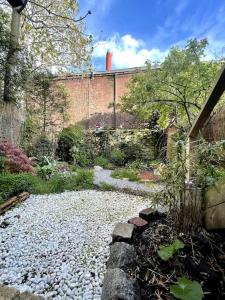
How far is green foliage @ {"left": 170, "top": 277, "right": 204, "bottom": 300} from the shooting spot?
1.56 meters

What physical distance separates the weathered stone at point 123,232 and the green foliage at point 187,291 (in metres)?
0.77

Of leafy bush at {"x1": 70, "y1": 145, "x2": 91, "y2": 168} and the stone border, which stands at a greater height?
leafy bush at {"x1": 70, "y1": 145, "x2": 91, "y2": 168}

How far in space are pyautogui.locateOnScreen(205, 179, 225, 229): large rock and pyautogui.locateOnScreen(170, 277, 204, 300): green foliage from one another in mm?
532

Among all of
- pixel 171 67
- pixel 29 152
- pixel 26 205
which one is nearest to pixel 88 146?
pixel 29 152

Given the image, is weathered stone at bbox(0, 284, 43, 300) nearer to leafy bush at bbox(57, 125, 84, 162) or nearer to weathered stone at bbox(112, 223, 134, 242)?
weathered stone at bbox(112, 223, 134, 242)

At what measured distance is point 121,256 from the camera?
6.79ft

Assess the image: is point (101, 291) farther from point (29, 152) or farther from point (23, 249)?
point (29, 152)

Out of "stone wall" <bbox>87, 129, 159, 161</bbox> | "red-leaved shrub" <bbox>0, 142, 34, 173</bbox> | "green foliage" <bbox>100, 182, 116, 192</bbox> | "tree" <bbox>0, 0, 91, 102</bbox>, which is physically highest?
"tree" <bbox>0, 0, 91, 102</bbox>

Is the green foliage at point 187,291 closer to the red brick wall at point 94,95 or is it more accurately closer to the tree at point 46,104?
the tree at point 46,104

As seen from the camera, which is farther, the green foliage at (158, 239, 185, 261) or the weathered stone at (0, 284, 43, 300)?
the green foliage at (158, 239, 185, 261)

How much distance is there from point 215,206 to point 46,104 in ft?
27.8

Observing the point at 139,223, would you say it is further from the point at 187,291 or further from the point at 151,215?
the point at 187,291

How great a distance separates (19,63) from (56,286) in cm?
666

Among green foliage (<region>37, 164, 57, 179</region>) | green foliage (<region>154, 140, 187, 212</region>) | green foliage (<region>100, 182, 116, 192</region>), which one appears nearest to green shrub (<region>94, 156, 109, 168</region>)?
green foliage (<region>37, 164, 57, 179</region>)
